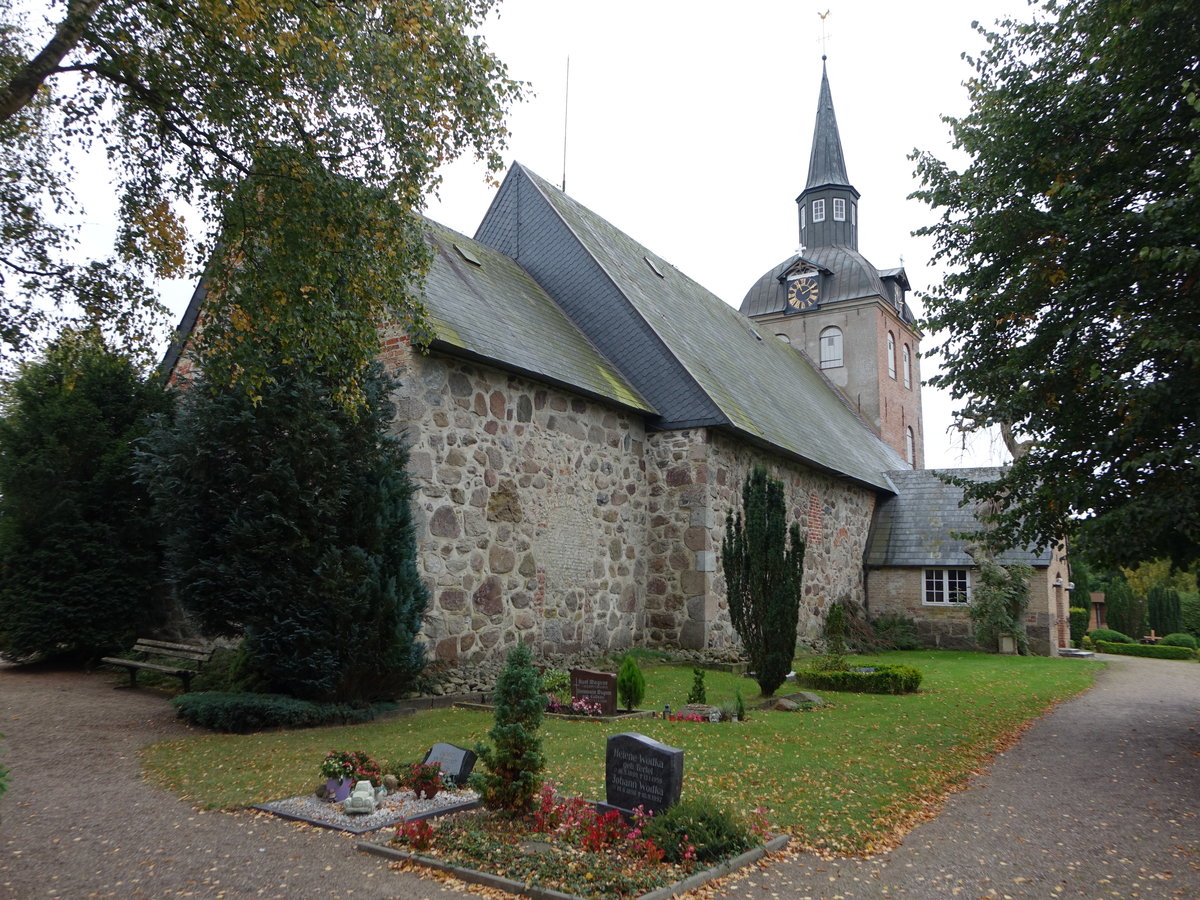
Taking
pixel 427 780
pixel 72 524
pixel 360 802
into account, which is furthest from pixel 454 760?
pixel 72 524

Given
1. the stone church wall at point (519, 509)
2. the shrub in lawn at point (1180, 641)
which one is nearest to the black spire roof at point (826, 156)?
the shrub in lawn at point (1180, 641)

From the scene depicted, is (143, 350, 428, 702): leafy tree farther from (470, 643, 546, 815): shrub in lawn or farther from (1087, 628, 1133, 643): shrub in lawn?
(1087, 628, 1133, 643): shrub in lawn

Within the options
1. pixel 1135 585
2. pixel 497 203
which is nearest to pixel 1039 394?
pixel 497 203

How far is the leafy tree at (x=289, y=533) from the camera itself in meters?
Answer: 9.23

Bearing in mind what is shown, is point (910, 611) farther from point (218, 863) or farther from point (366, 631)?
point (218, 863)

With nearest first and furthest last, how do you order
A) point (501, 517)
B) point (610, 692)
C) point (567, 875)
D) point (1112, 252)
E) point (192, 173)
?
point (567, 875)
point (192, 173)
point (1112, 252)
point (610, 692)
point (501, 517)

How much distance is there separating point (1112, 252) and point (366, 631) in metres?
8.77

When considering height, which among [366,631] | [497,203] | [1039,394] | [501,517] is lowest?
[366,631]

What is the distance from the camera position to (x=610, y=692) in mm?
9891

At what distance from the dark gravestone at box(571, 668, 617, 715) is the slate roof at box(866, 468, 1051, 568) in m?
13.8

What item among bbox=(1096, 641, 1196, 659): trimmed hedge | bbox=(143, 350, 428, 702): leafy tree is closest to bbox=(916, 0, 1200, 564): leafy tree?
bbox=(143, 350, 428, 702): leafy tree

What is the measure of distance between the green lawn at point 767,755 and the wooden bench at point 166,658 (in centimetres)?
254

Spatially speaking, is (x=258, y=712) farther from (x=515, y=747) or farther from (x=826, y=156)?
(x=826, y=156)

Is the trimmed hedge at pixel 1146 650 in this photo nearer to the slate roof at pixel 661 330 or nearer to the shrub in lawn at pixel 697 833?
the slate roof at pixel 661 330
